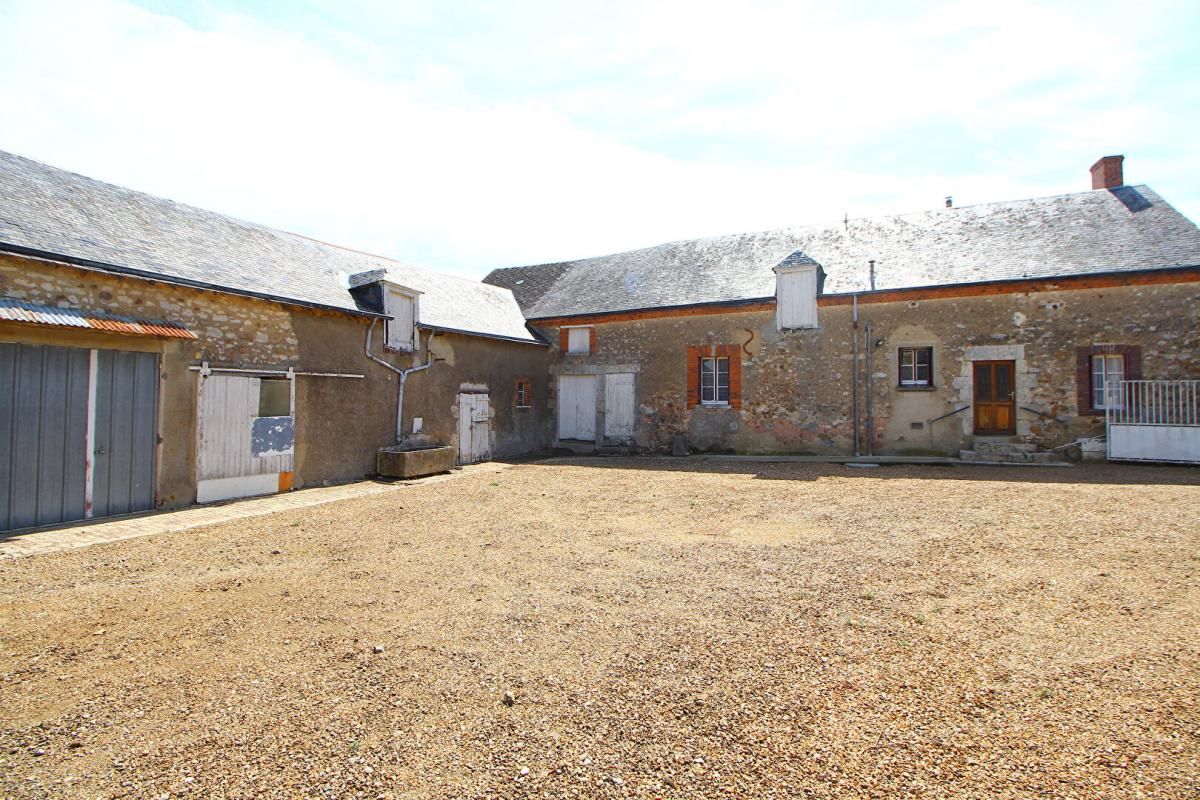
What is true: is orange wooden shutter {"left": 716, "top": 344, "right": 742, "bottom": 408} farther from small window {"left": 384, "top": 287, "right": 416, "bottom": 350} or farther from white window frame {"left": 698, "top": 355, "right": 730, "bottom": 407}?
small window {"left": 384, "top": 287, "right": 416, "bottom": 350}

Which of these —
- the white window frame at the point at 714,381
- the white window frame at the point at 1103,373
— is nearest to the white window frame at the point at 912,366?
the white window frame at the point at 1103,373

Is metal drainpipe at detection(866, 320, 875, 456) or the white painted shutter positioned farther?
the white painted shutter

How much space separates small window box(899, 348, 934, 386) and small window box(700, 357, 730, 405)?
4.00 meters

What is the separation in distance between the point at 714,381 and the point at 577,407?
13.1ft

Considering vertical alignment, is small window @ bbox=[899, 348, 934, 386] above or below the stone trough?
above

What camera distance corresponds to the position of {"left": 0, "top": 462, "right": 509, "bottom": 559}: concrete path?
5.88m

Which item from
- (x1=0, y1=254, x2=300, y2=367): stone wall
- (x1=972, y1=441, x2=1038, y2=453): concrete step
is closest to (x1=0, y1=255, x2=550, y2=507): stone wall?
(x1=0, y1=254, x2=300, y2=367): stone wall

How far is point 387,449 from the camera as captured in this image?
35.9 ft

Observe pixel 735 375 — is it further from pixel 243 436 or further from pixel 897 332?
pixel 243 436

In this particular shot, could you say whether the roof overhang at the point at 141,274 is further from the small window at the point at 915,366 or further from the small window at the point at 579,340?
the small window at the point at 915,366

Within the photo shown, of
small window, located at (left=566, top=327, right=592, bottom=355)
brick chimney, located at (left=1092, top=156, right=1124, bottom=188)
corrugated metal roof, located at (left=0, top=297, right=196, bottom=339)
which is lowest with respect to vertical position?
corrugated metal roof, located at (left=0, top=297, right=196, bottom=339)

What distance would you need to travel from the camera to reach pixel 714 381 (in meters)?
14.7

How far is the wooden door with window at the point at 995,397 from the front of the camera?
1216 centimetres

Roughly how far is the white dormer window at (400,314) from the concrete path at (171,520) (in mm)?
2876
